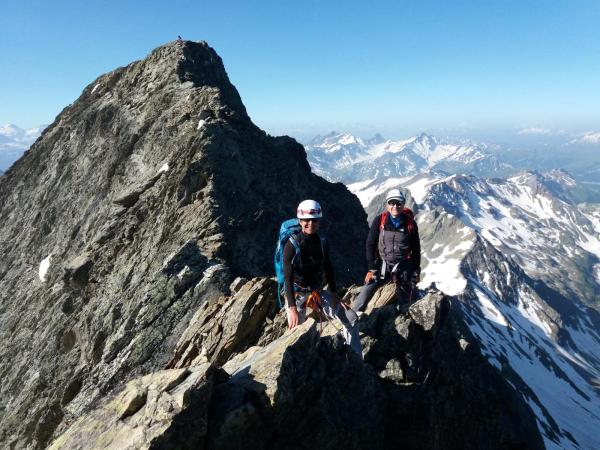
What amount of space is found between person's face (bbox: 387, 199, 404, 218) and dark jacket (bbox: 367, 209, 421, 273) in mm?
266

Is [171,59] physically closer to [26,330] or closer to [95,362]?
[26,330]

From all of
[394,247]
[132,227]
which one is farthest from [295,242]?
[132,227]

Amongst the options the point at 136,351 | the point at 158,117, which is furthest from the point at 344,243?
the point at 136,351

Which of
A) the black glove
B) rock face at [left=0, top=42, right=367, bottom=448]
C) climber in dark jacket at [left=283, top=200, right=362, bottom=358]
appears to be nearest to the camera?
climber in dark jacket at [left=283, top=200, right=362, bottom=358]

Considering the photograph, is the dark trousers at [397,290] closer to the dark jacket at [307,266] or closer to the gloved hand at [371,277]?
the gloved hand at [371,277]

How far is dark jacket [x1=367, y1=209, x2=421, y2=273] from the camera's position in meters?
16.4

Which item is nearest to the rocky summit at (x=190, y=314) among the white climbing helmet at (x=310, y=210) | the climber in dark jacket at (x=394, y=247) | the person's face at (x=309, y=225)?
the climber in dark jacket at (x=394, y=247)

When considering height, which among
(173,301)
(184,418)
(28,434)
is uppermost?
(184,418)

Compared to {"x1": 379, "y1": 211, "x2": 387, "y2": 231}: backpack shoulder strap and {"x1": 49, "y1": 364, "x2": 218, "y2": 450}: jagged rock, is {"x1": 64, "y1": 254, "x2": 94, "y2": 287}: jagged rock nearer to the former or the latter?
{"x1": 49, "y1": 364, "x2": 218, "y2": 450}: jagged rock

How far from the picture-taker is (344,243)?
48969 mm

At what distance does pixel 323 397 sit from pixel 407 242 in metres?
6.77

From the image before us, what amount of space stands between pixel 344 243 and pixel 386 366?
32.0 meters

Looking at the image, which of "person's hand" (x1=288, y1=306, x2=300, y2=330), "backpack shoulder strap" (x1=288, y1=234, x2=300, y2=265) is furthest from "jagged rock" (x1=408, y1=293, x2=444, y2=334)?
"backpack shoulder strap" (x1=288, y1=234, x2=300, y2=265)

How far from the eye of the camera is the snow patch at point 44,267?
39.8m
